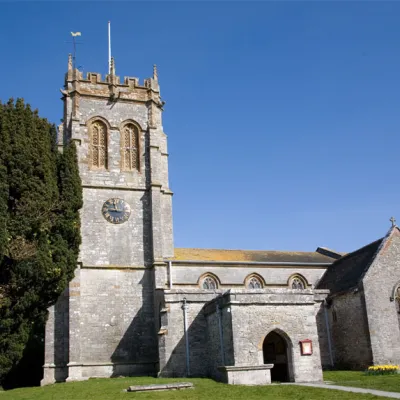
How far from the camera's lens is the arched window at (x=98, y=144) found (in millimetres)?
34969

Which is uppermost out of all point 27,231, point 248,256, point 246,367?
point 248,256

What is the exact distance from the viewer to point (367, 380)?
22.1m

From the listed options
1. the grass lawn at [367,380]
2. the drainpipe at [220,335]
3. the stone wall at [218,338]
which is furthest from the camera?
the drainpipe at [220,335]

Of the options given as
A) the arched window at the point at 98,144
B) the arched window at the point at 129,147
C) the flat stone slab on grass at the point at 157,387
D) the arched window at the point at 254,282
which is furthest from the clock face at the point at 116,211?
the flat stone slab on grass at the point at 157,387

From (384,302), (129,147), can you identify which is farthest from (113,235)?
(384,302)

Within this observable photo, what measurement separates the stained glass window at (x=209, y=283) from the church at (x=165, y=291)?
7 cm

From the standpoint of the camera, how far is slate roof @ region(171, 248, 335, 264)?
35.7 m

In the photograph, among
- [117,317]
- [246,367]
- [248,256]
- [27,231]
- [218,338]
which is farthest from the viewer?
[248,256]

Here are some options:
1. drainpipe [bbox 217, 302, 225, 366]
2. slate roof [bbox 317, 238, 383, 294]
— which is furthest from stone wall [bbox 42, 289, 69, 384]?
slate roof [bbox 317, 238, 383, 294]

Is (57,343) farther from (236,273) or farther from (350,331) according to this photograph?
(350,331)

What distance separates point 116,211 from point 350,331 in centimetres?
1670

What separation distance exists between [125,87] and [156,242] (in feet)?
40.1

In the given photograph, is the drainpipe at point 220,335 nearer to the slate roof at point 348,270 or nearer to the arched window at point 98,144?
the slate roof at point 348,270

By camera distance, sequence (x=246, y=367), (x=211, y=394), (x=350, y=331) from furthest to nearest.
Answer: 1. (x=350, y=331)
2. (x=246, y=367)
3. (x=211, y=394)
